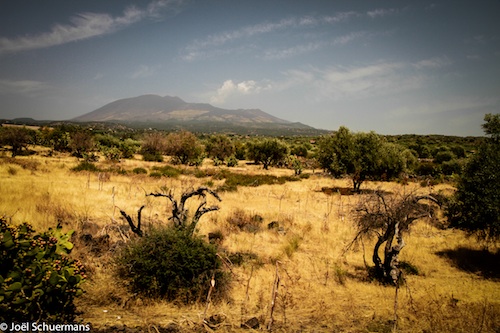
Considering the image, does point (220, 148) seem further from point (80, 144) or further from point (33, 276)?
point (33, 276)

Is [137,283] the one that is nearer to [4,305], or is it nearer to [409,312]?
[4,305]

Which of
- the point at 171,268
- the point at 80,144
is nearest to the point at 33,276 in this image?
the point at 171,268

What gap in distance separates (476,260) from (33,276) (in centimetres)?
1421

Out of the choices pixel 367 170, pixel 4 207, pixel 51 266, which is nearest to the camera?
pixel 51 266

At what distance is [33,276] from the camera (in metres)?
4.16

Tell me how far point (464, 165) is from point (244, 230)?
34.1 feet

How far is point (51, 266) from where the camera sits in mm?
4410

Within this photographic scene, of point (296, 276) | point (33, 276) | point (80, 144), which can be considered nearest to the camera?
point (33, 276)

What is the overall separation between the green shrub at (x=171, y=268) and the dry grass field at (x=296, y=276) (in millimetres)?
294

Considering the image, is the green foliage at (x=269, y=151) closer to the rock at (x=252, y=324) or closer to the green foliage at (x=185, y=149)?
the green foliage at (x=185, y=149)

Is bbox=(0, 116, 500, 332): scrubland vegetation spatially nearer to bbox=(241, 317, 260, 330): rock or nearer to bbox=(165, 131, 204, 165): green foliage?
bbox=(241, 317, 260, 330): rock

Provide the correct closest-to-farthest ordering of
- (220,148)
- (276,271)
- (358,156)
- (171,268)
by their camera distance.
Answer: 1. (276,271)
2. (171,268)
3. (358,156)
4. (220,148)

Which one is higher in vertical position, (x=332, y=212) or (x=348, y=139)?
(x=348, y=139)

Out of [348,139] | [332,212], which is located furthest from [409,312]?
[348,139]
